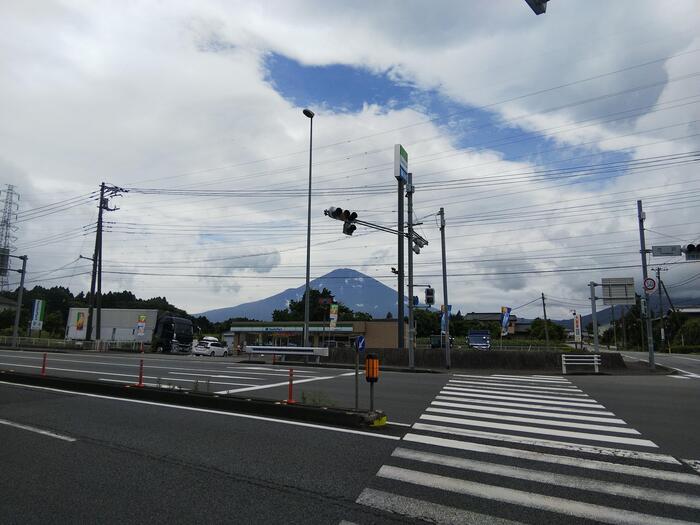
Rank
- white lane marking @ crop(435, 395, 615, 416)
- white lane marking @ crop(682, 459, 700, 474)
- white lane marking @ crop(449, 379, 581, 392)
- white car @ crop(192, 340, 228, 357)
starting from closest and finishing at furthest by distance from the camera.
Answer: white lane marking @ crop(682, 459, 700, 474)
white lane marking @ crop(435, 395, 615, 416)
white lane marking @ crop(449, 379, 581, 392)
white car @ crop(192, 340, 228, 357)

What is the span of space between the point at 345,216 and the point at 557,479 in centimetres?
1241

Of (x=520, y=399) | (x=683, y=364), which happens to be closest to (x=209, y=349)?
(x=520, y=399)

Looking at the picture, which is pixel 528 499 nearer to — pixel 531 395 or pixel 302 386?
pixel 531 395

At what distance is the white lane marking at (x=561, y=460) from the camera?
574 cm

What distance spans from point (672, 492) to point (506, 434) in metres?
A: 3.00

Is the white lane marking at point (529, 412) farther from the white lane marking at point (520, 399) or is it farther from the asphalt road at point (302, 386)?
the white lane marking at point (520, 399)

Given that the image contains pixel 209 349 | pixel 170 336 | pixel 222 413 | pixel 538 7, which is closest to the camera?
pixel 538 7

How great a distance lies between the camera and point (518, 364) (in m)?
23.8

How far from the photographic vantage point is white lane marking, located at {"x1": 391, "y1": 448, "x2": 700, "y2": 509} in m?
4.97

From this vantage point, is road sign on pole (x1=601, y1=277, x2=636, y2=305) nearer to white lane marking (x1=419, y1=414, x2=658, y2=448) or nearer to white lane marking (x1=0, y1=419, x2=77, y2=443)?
white lane marking (x1=419, y1=414, x2=658, y2=448)

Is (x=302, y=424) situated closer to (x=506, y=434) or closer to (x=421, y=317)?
Answer: (x=506, y=434)

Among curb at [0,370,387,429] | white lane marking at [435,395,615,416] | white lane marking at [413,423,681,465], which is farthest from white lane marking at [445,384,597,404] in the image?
curb at [0,370,387,429]

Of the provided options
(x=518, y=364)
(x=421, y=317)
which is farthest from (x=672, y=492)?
(x=421, y=317)

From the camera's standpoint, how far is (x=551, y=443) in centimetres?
738
